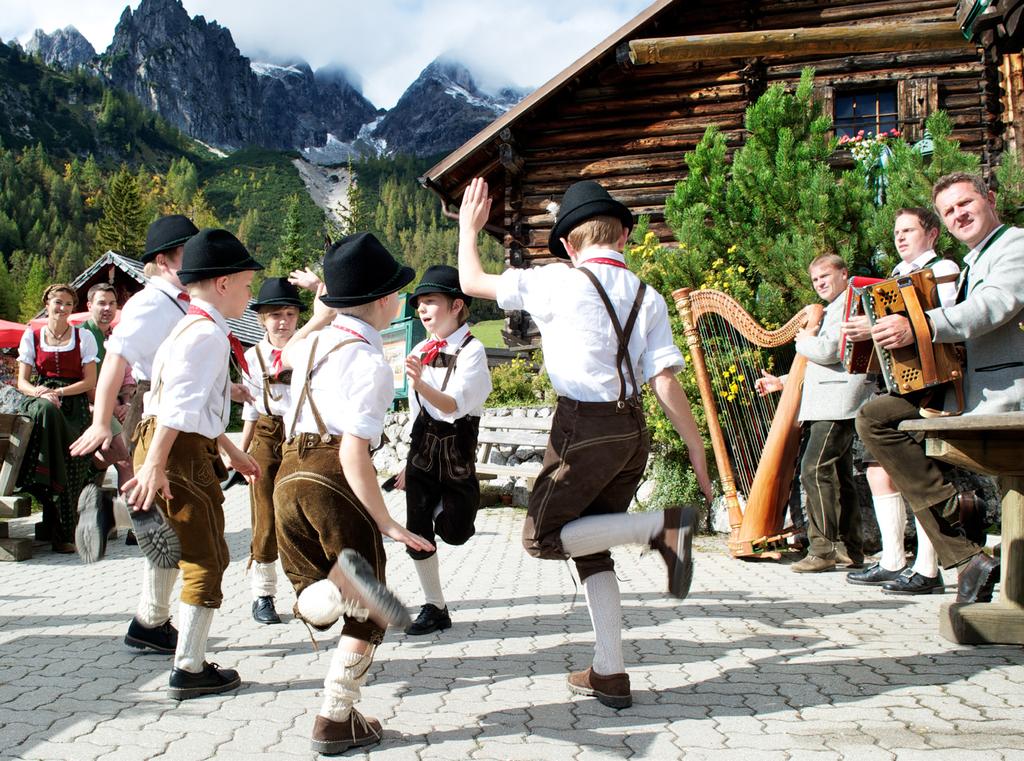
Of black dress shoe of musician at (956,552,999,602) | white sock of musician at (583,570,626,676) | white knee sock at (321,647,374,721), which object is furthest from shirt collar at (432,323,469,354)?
black dress shoe of musician at (956,552,999,602)

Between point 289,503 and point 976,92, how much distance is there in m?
13.6

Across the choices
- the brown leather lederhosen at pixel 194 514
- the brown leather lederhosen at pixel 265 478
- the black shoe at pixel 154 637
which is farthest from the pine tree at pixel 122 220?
the brown leather lederhosen at pixel 194 514

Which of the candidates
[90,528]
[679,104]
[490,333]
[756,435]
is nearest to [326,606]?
[90,528]

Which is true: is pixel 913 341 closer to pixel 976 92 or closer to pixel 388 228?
pixel 976 92

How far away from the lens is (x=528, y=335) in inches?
583

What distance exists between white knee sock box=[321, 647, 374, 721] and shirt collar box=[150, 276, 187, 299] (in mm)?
2073

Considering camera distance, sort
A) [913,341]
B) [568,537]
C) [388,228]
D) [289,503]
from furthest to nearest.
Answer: [388,228] → [913,341] → [568,537] → [289,503]

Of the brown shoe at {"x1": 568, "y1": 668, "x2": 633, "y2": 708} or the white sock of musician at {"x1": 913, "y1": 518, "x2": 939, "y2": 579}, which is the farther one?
the white sock of musician at {"x1": 913, "y1": 518, "x2": 939, "y2": 579}

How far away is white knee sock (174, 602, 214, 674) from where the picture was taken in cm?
348

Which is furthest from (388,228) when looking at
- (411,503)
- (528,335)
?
(411,503)

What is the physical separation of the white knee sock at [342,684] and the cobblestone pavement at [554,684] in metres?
0.17

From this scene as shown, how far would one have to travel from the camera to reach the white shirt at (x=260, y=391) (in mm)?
5004

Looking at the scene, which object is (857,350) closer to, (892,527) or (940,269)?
(940,269)

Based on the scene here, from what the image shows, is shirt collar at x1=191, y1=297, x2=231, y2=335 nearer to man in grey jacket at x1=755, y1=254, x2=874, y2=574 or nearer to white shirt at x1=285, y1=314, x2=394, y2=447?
white shirt at x1=285, y1=314, x2=394, y2=447
